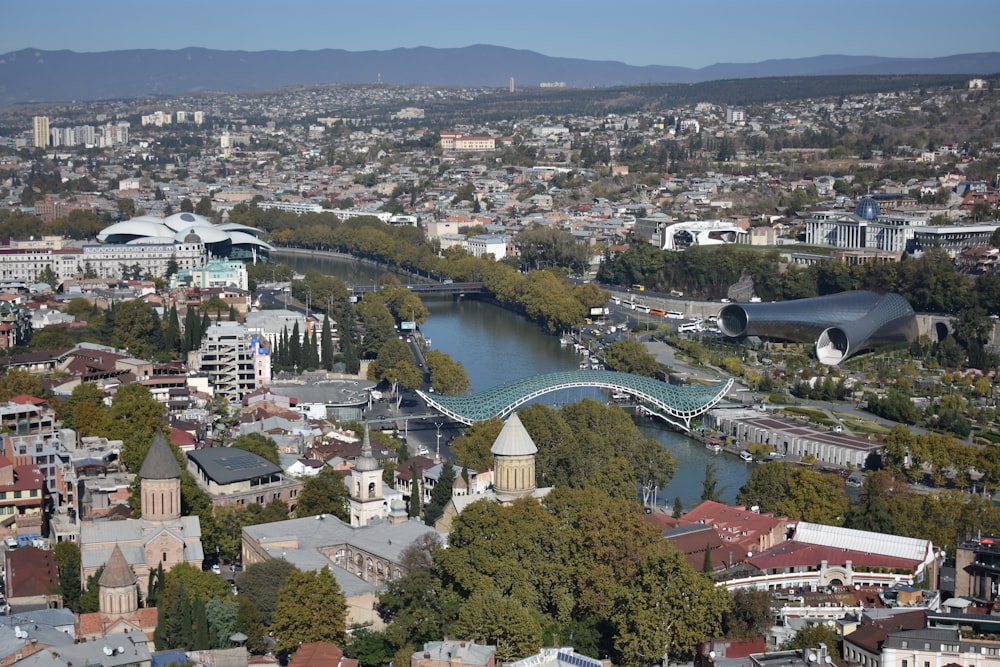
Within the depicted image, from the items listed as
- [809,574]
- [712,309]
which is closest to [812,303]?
[712,309]

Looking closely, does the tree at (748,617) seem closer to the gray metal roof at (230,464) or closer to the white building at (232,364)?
the gray metal roof at (230,464)

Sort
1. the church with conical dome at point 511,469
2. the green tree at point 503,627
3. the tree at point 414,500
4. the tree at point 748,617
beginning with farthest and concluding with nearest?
1. the tree at point 414,500
2. the church with conical dome at point 511,469
3. the tree at point 748,617
4. the green tree at point 503,627

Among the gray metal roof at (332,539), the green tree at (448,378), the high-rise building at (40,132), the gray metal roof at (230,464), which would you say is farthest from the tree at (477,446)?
the high-rise building at (40,132)

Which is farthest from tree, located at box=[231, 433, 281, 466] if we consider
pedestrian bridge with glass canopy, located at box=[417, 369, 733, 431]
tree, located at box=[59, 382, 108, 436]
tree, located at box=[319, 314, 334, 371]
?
tree, located at box=[319, 314, 334, 371]

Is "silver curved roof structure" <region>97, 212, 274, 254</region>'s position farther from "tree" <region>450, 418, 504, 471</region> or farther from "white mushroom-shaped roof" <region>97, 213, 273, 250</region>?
"tree" <region>450, 418, 504, 471</region>

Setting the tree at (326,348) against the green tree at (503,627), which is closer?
the green tree at (503,627)

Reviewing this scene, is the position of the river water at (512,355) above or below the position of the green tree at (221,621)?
below

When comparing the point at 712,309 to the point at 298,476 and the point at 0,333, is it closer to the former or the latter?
the point at 0,333
